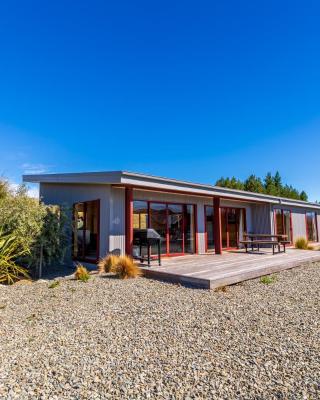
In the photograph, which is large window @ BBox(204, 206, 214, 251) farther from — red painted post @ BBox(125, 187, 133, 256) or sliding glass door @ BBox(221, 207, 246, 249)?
red painted post @ BBox(125, 187, 133, 256)

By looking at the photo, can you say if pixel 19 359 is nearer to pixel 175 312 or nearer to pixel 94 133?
pixel 175 312

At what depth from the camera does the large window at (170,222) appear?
9.66 m

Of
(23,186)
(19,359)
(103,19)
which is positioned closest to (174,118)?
(103,19)

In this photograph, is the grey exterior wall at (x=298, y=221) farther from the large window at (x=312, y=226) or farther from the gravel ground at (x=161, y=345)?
the gravel ground at (x=161, y=345)

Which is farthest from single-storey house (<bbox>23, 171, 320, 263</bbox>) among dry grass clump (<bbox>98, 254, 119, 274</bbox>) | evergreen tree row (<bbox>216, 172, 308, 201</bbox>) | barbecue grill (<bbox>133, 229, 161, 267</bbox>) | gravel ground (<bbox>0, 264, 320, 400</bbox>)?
evergreen tree row (<bbox>216, 172, 308, 201</bbox>)

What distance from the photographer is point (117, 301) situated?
4.96 m

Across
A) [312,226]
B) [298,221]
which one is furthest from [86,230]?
[312,226]

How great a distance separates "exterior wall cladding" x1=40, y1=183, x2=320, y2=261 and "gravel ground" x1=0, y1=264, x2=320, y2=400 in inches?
122

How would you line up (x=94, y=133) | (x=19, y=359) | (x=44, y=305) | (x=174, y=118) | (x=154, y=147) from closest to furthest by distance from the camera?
(x=19, y=359) → (x=44, y=305) → (x=174, y=118) → (x=94, y=133) → (x=154, y=147)

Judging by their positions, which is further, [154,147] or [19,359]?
[154,147]

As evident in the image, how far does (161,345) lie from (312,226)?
18.8 metres

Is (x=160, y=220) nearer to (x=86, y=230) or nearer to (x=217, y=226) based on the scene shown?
(x=86, y=230)

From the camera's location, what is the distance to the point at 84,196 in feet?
31.6

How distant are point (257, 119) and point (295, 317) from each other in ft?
38.3
